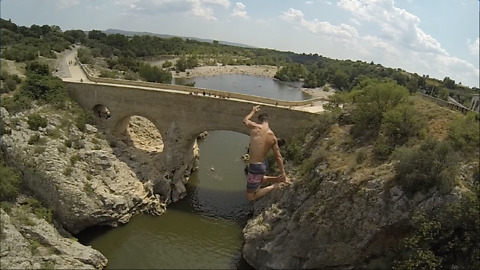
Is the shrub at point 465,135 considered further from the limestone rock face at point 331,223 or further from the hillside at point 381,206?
the limestone rock face at point 331,223

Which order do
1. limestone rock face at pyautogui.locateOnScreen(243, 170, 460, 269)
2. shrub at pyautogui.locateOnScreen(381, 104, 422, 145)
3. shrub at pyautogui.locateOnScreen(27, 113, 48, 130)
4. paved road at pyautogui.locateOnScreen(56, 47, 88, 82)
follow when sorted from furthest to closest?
1. paved road at pyautogui.locateOnScreen(56, 47, 88, 82)
2. shrub at pyautogui.locateOnScreen(27, 113, 48, 130)
3. shrub at pyautogui.locateOnScreen(381, 104, 422, 145)
4. limestone rock face at pyautogui.locateOnScreen(243, 170, 460, 269)

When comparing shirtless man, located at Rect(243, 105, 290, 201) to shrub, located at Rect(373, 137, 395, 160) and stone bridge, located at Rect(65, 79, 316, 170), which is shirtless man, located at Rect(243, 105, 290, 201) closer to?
shrub, located at Rect(373, 137, 395, 160)

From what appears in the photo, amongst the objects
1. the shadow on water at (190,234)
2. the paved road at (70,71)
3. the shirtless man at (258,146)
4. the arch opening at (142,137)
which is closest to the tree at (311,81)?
the paved road at (70,71)

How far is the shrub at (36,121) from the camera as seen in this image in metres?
26.6

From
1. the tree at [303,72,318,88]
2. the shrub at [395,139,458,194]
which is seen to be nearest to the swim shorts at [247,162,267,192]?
the shrub at [395,139,458,194]

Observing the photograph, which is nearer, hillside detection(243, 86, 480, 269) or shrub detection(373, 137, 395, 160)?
hillside detection(243, 86, 480, 269)

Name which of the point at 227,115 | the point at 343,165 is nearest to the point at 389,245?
the point at 343,165

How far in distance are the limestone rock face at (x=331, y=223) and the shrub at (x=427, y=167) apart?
1.50 feet

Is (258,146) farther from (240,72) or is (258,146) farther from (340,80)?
(240,72)

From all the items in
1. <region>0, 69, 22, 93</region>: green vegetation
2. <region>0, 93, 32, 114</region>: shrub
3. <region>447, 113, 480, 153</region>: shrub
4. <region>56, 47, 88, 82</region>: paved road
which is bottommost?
<region>0, 93, 32, 114</region>: shrub

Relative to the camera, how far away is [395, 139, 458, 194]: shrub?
1722 centimetres

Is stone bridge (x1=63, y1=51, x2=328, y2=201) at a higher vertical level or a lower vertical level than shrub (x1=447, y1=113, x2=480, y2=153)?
lower

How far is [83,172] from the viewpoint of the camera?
82.5 ft

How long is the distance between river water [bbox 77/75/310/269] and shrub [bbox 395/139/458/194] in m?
9.98
